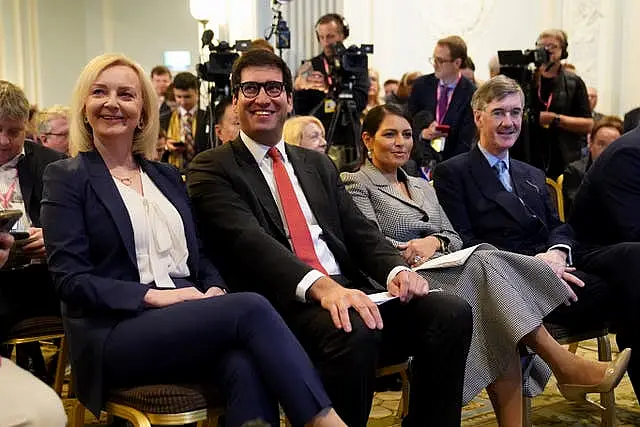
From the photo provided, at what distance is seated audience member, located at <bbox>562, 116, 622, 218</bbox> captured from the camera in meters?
4.54

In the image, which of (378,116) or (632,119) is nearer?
(378,116)

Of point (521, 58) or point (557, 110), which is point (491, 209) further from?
point (557, 110)

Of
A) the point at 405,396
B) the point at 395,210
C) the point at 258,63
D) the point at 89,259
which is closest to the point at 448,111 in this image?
the point at 395,210

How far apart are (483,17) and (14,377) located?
23.7ft

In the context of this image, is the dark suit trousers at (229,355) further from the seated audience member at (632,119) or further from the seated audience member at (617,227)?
the seated audience member at (632,119)

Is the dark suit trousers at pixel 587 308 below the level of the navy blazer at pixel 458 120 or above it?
below

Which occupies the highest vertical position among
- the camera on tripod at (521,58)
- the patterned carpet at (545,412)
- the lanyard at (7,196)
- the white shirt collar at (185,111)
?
the camera on tripod at (521,58)

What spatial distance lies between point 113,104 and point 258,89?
0.53 meters

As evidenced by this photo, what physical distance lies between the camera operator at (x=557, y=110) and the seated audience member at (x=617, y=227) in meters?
2.31

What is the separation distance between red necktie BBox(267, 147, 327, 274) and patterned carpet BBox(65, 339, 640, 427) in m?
0.87

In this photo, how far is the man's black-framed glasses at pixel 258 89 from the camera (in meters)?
2.85

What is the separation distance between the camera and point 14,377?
1975 mm

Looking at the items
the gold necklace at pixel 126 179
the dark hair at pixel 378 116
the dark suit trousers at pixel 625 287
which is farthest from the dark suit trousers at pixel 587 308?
the gold necklace at pixel 126 179

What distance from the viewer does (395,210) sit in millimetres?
3322
